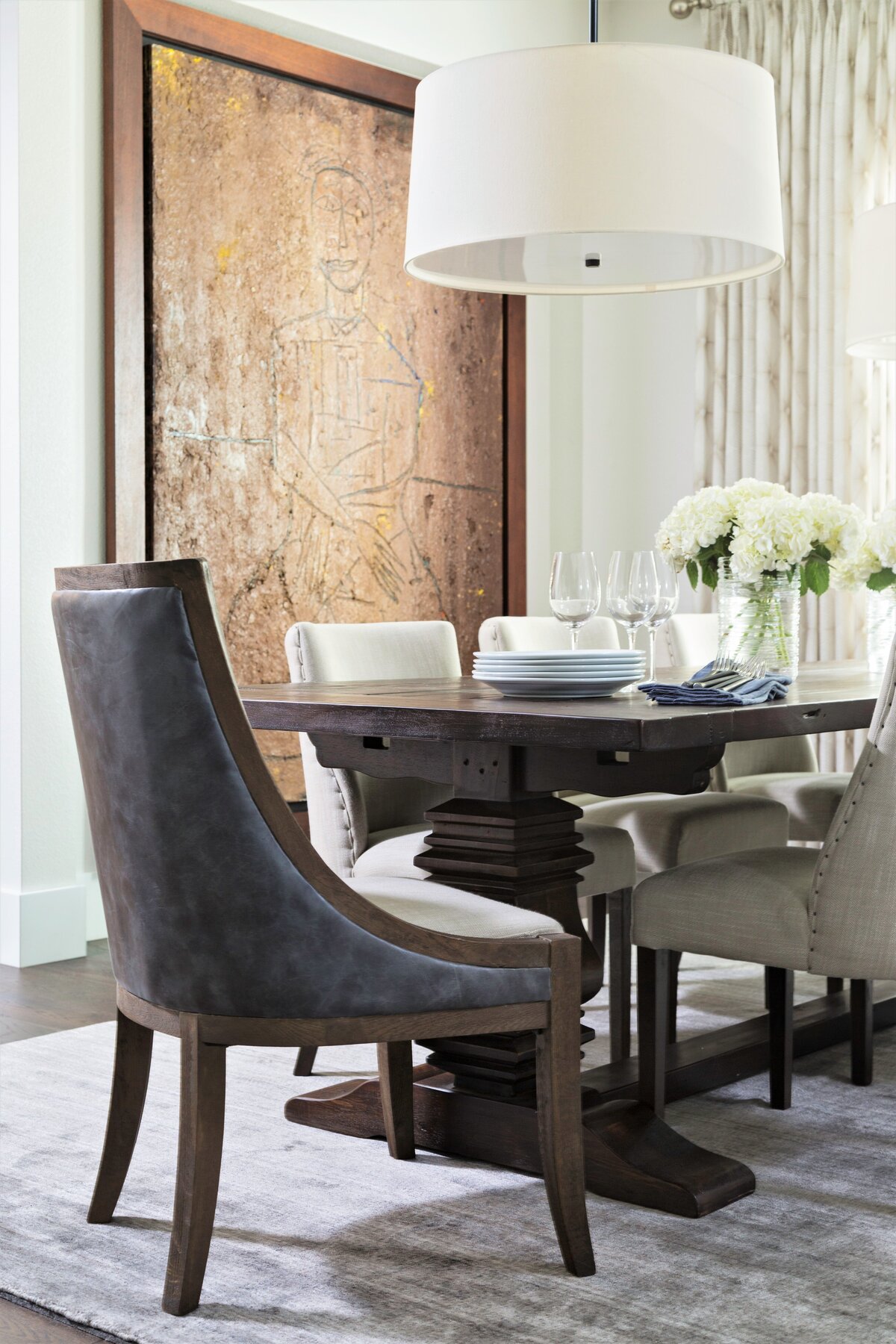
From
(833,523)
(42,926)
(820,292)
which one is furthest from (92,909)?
(820,292)

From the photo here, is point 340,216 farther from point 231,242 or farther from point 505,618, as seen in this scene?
point 505,618

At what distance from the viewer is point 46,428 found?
388 cm

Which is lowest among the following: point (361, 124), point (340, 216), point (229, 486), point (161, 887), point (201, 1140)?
point (201, 1140)

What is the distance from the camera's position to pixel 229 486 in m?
4.30

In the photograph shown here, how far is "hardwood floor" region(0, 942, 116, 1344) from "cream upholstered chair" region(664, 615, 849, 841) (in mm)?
1564

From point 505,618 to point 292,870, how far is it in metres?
1.83

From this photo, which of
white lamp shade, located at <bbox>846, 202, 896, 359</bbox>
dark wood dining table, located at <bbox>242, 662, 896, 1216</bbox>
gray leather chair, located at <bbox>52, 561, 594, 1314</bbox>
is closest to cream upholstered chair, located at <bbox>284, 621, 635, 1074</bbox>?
dark wood dining table, located at <bbox>242, 662, 896, 1216</bbox>

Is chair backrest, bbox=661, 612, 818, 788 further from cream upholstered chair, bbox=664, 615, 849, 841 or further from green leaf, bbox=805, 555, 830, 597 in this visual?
green leaf, bbox=805, 555, 830, 597

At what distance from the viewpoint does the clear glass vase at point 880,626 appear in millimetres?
3285

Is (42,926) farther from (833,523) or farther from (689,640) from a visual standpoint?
(833,523)

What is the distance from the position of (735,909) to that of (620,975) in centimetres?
70

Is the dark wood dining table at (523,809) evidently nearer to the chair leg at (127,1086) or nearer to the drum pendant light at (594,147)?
the chair leg at (127,1086)

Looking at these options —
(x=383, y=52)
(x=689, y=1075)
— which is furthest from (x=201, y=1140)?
(x=383, y=52)

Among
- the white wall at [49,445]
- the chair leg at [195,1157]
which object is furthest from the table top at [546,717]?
the white wall at [49,445]
